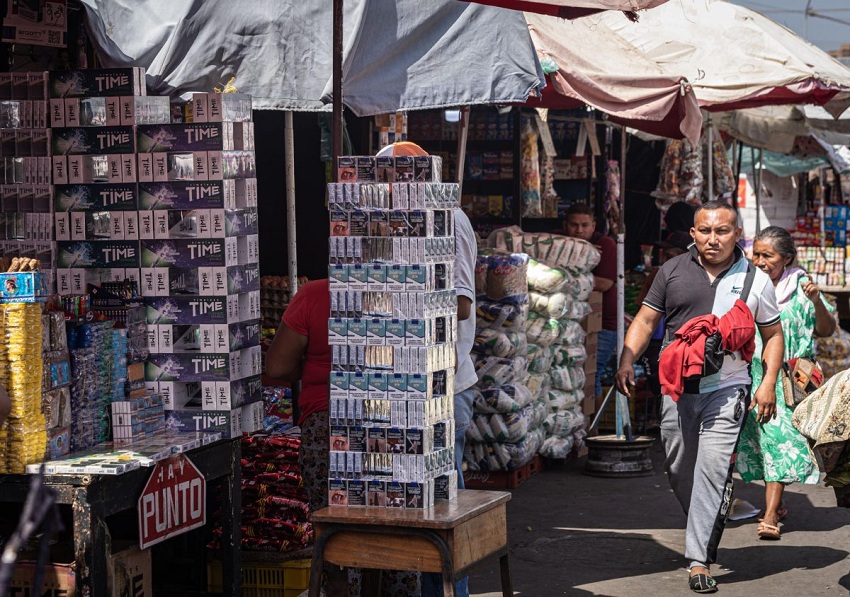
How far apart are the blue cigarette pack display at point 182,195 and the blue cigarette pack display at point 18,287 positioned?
1070mm

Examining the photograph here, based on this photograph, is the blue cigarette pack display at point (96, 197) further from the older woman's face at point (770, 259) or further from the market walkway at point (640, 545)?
the older woman's face at point (770, 259)

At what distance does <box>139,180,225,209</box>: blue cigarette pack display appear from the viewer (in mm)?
5641

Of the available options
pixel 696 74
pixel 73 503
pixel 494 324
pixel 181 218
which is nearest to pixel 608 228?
pixel 696 74

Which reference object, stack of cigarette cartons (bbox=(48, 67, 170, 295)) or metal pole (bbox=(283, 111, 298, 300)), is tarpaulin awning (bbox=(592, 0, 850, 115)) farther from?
stack of cigarette cartons (bbox=(48, 67, 170, 295))

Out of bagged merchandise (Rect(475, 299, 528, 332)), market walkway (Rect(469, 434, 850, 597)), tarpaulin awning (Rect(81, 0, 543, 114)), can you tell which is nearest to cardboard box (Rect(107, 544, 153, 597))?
market walkway (Rect(469, 434, 850, 597))

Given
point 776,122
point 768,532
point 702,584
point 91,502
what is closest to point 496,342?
point 768,532

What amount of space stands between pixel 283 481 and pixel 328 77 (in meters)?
2.08

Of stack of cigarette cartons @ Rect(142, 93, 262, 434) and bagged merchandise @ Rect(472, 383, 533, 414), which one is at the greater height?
stack of cigarette cartons @ Rect(142, 93, 262, 434)

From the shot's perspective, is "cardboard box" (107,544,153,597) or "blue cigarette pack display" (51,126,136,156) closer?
"cardboard box" (107,544,153,597)

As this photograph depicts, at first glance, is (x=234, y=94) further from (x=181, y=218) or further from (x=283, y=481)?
(x=283, y=481)

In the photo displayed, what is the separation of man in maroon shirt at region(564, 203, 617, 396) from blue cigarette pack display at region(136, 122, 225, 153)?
6.12m

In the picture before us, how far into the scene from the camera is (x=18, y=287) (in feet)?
15.3

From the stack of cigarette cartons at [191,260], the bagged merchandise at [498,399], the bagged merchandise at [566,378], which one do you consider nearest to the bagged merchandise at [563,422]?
the bagged merchandise at [566,378]

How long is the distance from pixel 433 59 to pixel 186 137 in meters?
1.45
